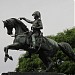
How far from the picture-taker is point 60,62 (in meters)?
46.8

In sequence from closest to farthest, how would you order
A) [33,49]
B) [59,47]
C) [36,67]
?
[33,49]
[59,47]
[36,67]

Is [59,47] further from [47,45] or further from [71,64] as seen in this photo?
[71,64]

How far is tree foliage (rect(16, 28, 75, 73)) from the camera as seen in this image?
1764 inches

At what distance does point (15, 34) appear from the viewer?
21.0 m

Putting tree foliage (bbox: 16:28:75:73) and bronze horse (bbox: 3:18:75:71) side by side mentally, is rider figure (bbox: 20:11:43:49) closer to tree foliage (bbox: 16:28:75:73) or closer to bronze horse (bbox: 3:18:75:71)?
bronze horse (bbox: 3:18:75:71)

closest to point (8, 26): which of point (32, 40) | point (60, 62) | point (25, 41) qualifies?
point (25, 41)

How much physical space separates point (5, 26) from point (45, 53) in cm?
281

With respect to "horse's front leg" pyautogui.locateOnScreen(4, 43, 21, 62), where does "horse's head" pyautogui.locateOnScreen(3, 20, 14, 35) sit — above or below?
above

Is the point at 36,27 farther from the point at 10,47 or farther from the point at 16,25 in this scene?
the point at 10,47

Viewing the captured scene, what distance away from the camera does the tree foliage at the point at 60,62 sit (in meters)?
44.8

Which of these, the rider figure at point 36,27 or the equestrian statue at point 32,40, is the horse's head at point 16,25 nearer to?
the equestrian statue at point 32,40

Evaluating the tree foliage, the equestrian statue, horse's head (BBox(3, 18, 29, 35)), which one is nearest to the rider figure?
the equestrian statue

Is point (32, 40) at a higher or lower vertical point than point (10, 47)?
higher

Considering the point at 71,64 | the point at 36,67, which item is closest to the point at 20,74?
the point at 71,64
